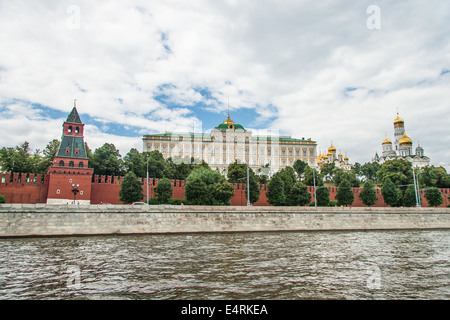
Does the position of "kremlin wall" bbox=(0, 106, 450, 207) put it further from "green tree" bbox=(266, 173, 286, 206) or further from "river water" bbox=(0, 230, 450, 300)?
"river water" bbox=(0, 230, 450, 300)

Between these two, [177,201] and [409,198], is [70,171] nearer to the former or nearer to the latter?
[177,201]

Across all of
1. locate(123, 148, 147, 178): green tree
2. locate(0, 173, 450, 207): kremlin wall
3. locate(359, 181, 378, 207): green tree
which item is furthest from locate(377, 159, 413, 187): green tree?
A: locate(123, 148, 147, 178): green tree

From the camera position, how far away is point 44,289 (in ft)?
32.0

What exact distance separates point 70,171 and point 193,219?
19458 mm

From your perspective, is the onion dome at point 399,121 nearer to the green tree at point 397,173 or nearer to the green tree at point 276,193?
the green tree at point 397,173

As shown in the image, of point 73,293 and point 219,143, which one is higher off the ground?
point 219,143

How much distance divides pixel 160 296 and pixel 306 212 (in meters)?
27.3

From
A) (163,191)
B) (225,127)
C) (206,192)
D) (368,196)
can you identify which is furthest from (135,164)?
(225,127)

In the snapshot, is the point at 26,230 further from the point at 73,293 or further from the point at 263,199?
the point at 263,199

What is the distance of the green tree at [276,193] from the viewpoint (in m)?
45.6

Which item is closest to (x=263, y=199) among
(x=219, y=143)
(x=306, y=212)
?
(x=306, y=212)

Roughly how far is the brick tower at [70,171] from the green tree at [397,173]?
160 feet

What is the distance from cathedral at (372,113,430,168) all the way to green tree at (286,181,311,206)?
64.8m
